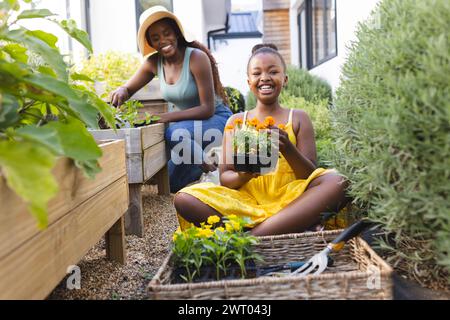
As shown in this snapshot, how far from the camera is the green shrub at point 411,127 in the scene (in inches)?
50.1

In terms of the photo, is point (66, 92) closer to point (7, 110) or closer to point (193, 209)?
point (7, 110)

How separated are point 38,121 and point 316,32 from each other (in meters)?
6.76

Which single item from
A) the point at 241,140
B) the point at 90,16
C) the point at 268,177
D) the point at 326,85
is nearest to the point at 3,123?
the point at 241,140

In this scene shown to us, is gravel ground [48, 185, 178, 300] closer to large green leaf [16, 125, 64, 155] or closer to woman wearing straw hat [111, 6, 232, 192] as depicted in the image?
woman wearing straw hat [111, 6, 232, 192]

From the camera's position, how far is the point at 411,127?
1322mm

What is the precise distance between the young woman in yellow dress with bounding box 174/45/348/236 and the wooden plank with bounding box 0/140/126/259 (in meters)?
0.45

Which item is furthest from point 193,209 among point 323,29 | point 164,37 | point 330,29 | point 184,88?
point 323,29

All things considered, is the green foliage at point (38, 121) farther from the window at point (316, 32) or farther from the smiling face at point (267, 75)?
the window at point (316, 32)

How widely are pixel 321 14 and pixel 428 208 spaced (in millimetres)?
6280

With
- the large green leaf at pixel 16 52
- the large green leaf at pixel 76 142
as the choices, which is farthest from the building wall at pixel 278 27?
the large green leaf at pixel 76 142

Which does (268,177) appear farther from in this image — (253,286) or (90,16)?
(90,16)

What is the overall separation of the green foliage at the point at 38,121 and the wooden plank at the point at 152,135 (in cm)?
102

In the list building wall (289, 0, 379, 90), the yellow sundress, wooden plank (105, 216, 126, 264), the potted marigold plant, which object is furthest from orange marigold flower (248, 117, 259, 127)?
building wall (289, 0, 379, 90)

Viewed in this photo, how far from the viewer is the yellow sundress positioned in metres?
2.21
